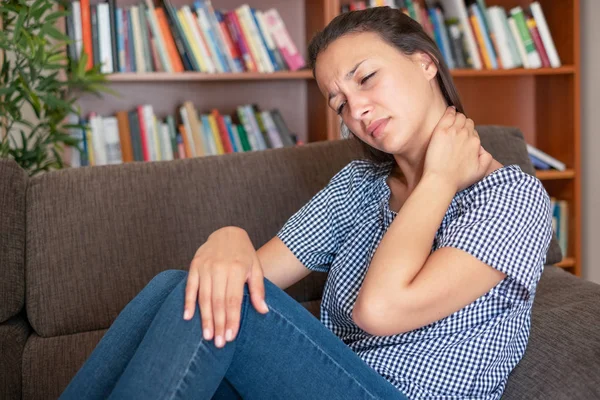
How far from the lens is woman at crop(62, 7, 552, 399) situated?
1.00 metres

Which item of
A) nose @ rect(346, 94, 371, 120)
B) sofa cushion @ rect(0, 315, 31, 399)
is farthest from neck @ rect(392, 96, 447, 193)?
sofa cushion @ rect(0, 315, 31, 399)

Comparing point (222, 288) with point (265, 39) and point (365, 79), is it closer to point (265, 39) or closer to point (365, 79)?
point (365, 79)

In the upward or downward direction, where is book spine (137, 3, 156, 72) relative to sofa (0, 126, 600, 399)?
upward

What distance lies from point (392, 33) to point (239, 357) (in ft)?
2.06

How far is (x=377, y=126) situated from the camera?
4.04ft

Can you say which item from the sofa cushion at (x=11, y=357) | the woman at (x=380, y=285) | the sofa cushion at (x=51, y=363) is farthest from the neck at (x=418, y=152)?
the sofa cushion at (x=11, y=357)

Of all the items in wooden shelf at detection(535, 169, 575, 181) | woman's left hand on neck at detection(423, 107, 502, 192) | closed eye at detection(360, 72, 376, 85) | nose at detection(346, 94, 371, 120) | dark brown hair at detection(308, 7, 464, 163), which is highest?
dark brown hair at detection(308, 7, 464, 163)

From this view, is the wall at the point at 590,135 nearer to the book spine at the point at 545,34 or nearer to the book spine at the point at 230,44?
the book spine at the point at 545,34

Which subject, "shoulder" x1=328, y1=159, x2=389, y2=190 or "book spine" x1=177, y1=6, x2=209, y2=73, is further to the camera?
"book spine" x1=177, y1=6, x2=209, y2=73

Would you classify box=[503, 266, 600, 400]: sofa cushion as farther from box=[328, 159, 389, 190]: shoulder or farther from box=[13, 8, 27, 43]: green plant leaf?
box=[13, 8, 27, 43]: green plant leaf

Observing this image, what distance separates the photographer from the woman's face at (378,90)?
1221mm

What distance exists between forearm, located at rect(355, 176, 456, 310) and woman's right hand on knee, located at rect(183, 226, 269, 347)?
0.56 feet

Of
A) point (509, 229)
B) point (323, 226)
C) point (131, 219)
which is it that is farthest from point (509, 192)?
point (131, 219)

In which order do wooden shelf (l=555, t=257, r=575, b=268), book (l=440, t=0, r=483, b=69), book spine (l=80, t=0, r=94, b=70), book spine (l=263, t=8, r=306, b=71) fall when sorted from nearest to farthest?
book spine (l=80, t=0, r=94, b=70) → book spine (l=263, t=8, r=306, b=71) → book (l=440, t=0, r=483, b=69) → wooden shelf (l=555, t=257, r=575, b=268)
